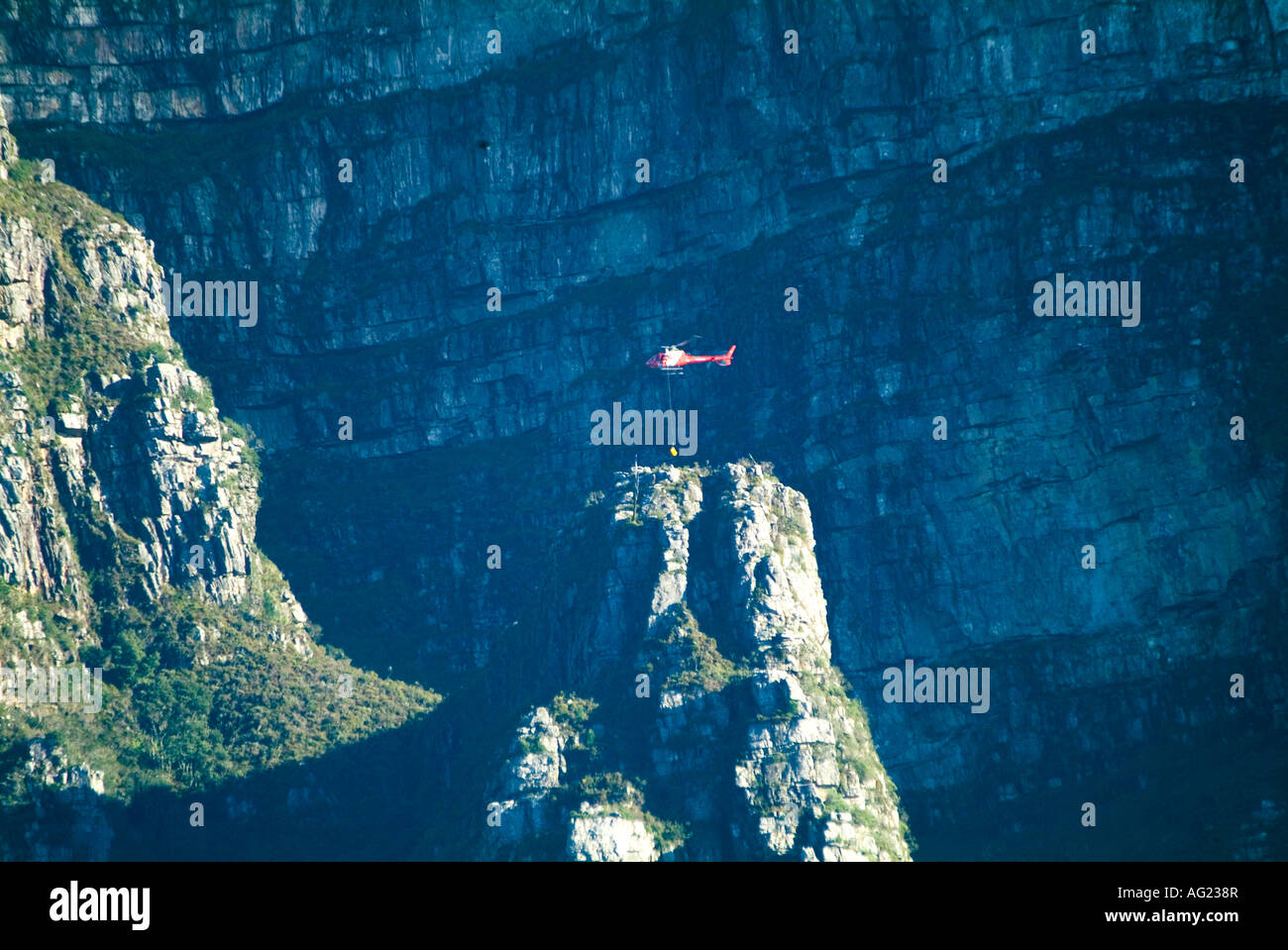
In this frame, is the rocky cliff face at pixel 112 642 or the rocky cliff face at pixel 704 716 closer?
the rocky cliff face at pixel 704 716

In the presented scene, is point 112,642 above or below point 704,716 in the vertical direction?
above

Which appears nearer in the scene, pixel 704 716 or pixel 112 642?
pixel 704 716

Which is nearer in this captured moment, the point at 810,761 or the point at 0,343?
the point at 810,761

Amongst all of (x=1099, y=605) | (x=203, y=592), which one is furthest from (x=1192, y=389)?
(x=203, y=592)

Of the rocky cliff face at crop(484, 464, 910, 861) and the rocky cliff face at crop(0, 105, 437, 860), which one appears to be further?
the rocky cliff face at crop(0, 105, 437, 860)

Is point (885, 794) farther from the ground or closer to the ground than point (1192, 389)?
closer to the ground

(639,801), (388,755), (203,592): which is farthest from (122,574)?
(639,801)

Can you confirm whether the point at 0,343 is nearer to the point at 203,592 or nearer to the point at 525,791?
the point at 203,592

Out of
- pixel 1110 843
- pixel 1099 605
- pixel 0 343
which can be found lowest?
pixel 1110 843
